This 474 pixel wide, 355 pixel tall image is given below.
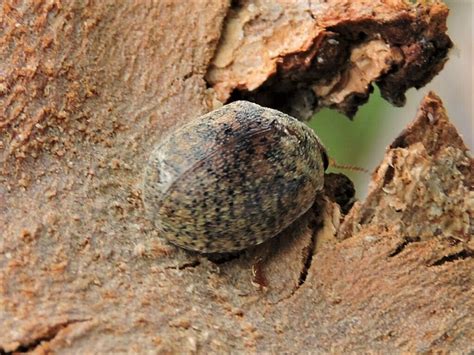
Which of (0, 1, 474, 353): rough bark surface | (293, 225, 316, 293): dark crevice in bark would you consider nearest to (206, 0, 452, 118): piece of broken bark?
(0, 1, 474, 353): rough bark surface

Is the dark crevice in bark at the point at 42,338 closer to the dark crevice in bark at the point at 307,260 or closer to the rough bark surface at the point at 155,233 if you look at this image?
the rough bark surface at the point at 155,233

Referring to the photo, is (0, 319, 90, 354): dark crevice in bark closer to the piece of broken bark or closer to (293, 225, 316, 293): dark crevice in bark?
(293, 225, 316, 293): dark crevice in bark

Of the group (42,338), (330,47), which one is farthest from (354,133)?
(42,338)

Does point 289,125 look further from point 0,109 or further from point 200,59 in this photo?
point 0,109

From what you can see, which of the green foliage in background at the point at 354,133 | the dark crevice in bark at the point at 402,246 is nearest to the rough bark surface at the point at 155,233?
the dark crevice in bark at the point at 402,246

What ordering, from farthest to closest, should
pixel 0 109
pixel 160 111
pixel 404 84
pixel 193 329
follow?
pixel 404 84
pixel 160 111
pixel 0 109
pixel 193 329

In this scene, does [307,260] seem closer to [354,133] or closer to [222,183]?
[222,183]

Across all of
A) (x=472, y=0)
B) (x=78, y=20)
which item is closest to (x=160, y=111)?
(x=78, y=20)
